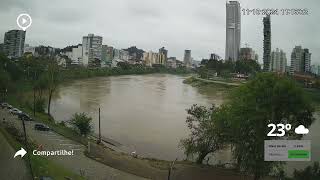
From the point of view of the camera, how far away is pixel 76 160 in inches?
150

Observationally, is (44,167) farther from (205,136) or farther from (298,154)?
(205,136)

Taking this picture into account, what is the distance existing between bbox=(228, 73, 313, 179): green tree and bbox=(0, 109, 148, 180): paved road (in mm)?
1120

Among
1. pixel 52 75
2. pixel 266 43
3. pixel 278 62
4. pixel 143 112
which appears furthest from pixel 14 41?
pixel 143 112

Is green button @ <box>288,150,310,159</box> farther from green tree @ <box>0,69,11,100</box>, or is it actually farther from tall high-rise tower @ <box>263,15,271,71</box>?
green tree @ <box>0,69,11,100</box>

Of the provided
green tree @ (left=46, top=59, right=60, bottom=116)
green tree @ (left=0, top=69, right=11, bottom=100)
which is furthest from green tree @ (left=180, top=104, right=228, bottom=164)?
green tree @ (left=46, top=59, right=60, bottom=116)

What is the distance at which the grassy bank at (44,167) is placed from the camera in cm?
288

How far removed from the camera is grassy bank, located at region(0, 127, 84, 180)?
9.45 feet

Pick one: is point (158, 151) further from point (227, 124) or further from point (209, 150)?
point (227, 124)

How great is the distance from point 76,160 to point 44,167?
79cm

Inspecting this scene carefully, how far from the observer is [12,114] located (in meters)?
4.61

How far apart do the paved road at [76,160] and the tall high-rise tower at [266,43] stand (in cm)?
183

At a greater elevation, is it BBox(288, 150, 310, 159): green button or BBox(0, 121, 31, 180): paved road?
BBox(288, 150, 310, 159): green button

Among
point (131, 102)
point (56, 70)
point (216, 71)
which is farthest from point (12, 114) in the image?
point (216, 71)

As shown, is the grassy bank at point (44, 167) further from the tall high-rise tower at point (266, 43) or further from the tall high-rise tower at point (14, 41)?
the tall high-rise tower at point (266, 43)
